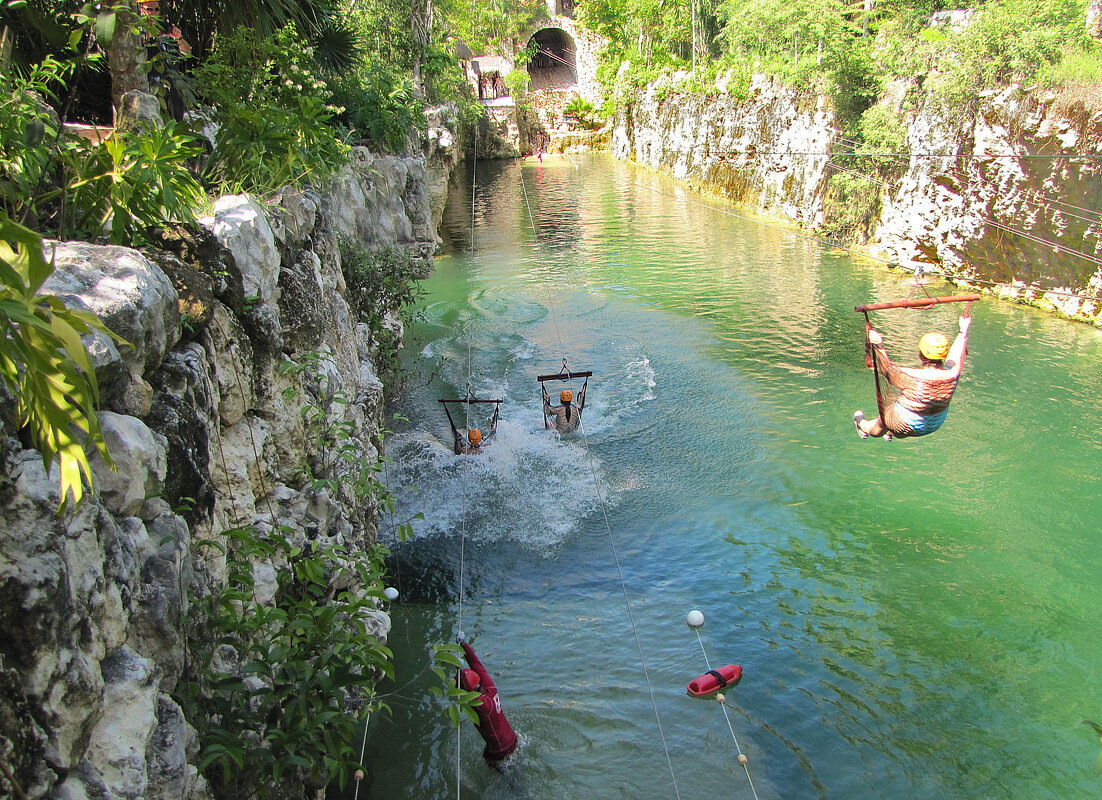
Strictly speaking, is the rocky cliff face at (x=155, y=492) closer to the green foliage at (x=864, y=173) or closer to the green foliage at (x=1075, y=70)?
the green foliage at (x=1075, y=70)

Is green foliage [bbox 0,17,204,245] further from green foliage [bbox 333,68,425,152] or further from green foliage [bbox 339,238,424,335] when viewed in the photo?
green foliage [bbox 333,68,425,152]

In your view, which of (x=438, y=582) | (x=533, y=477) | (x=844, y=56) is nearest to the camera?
(x=438, y=582)

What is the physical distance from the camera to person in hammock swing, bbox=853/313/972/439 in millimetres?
7527

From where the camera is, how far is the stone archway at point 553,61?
53031 millimetres

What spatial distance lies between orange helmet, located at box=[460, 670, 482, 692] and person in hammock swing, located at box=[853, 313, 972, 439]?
5142mm

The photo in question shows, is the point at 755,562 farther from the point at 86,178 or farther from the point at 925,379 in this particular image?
the point at 86,178

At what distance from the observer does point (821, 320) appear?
18734mm

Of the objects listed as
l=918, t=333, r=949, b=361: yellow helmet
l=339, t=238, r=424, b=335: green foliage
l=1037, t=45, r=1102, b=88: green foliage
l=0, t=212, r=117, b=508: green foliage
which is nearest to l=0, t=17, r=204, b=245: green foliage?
l=0, t=212, r=117, b=508: green foliage

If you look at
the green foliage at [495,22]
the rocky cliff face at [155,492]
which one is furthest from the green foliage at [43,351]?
the green foliage at [495,22]

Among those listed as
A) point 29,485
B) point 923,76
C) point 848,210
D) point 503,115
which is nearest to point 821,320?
point 848,210

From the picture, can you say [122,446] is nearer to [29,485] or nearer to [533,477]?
[29,485]

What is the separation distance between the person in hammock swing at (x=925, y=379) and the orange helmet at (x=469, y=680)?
5.14m

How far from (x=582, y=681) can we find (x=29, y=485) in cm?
656

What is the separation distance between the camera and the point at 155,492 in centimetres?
392
